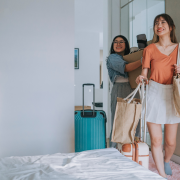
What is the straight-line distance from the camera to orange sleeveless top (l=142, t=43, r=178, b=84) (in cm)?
154

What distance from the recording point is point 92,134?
1.96 meters

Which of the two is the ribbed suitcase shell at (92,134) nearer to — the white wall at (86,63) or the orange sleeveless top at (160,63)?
the orange sleeveless top at (160,63)

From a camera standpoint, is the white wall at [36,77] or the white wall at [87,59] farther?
the white wall at [87,59]

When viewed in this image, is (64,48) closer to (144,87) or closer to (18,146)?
(144,87)

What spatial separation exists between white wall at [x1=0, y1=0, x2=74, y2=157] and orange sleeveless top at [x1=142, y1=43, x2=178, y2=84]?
81 cm

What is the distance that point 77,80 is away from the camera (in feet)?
20.8

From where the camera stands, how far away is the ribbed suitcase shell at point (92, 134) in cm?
195

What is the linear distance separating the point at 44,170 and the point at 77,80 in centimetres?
553

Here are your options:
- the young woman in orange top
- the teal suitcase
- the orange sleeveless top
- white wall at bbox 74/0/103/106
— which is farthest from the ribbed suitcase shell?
white wall at bbox 74/0/103/106

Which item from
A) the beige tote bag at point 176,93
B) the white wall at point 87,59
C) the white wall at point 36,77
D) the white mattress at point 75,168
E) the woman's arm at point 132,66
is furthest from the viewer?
the white wall at point 87,59

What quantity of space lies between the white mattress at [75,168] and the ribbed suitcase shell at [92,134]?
2.89 feet

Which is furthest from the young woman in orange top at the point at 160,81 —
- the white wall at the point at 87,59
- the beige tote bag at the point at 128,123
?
the white wall at the point at 87,59

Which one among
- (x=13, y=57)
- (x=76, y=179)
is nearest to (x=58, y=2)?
(x=13, y=57)

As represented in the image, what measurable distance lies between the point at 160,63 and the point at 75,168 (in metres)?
1.08
